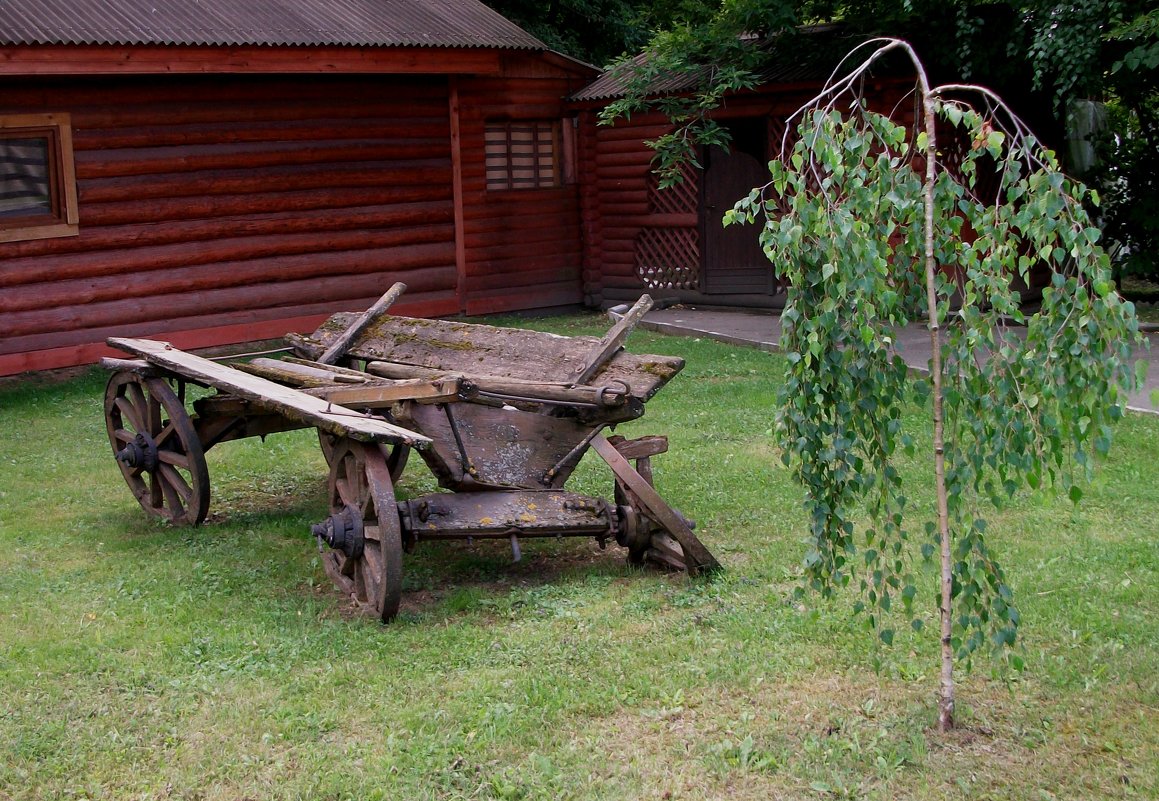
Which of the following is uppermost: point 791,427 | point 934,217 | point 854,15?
point 854,15

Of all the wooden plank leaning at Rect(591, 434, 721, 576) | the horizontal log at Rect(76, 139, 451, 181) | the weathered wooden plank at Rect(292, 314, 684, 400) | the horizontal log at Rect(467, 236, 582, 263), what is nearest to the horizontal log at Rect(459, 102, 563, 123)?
the horizontal log at Rect(76, 139, 451, 181)

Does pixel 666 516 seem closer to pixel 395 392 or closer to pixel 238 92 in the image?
pixel 395 392

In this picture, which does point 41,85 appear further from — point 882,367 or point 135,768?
point 882,367

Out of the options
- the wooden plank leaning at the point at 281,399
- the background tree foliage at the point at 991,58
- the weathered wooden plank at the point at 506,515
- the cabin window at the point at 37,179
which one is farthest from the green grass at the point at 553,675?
the background tree foliage at the point at 991,58

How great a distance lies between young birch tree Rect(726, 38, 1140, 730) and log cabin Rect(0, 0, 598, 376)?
8865 mm

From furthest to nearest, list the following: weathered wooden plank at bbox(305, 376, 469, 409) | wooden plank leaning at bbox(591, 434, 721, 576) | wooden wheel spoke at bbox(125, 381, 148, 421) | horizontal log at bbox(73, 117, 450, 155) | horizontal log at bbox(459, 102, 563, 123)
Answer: horizontal log at bbox(459, 102, 563, 123), horizontal log at bbox(73, 117, 450, 155), wooden wheel spoke at bbox(125, 381, 148, 421), wooden plank leaning at bbox(591, 434, 721, 576), weathered wooden plank at bbox(305, 376, 469, 409)

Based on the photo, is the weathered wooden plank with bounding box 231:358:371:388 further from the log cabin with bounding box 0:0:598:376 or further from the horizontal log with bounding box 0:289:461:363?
the horizontal log with bounding box 0:289:461:363

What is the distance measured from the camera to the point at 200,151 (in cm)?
1252

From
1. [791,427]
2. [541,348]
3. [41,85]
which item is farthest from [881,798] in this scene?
[41,85]

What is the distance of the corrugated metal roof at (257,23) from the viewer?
1078cm

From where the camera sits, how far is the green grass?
3.79 metres

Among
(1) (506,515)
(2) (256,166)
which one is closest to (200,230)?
→ (2) (256,166)

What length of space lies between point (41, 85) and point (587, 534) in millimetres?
8546

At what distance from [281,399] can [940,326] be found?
2.97 metres
